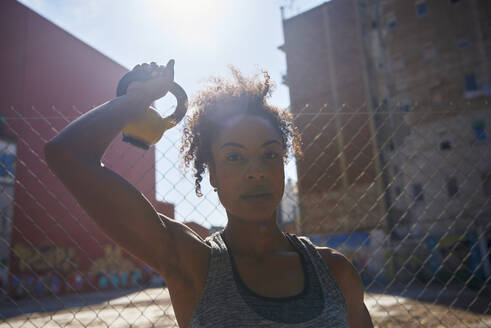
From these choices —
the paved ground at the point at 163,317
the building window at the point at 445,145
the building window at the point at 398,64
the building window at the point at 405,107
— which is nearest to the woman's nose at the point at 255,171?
the paved ground at the point at 163,317

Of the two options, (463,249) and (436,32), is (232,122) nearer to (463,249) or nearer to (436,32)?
(463,249)

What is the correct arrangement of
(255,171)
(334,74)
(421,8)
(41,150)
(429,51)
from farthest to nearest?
(334,74)
(421,8)
(429,51)
(41,150)
(255,171)

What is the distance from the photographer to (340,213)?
71.5ft

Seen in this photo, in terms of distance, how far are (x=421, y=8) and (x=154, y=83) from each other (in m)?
27.2

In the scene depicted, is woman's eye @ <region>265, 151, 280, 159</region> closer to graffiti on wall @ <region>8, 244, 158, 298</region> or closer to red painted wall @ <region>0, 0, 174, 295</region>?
red painted wall @ <region>0, 0, 174, 295</region>

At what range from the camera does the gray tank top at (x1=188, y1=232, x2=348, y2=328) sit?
1.26 metres

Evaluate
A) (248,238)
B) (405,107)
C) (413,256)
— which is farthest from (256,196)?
(413,256)

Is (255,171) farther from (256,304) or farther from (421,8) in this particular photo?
(421,8)

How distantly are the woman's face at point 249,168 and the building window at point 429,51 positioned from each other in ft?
81.4

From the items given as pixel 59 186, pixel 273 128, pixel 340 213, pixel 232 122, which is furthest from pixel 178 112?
pixel 340 213

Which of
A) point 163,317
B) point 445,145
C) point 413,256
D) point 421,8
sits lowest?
point 413,256

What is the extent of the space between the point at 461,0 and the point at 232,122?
2618 cm

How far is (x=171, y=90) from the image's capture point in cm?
134

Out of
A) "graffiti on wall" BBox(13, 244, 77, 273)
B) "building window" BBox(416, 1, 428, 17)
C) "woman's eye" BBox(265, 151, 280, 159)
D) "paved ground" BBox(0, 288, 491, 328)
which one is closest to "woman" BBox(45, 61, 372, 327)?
"woman's eye" BBox(265, 151, 280, 159)
